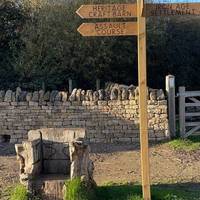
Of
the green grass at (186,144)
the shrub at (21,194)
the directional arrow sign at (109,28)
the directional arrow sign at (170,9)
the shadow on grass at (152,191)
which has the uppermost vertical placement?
the directional arrow sign at (170,9)

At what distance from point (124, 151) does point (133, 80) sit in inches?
232

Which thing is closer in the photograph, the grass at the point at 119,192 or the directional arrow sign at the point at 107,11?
the directional arrow sign at the point at 107,11

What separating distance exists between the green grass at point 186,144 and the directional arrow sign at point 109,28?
5805 millimetres

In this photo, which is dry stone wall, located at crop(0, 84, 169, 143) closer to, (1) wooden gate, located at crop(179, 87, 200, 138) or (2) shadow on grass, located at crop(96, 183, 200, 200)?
(1) wooden gate, located at crop(179, 87, 200, 138)

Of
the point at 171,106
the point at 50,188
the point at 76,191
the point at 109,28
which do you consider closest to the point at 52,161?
the point at 50,188

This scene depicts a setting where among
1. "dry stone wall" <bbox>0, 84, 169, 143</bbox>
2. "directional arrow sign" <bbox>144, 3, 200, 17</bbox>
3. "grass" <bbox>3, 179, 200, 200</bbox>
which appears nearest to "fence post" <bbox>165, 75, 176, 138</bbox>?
"dry stone wall" <bbox>0, 84, 169, 143</bbox>

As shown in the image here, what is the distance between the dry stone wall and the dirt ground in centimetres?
49

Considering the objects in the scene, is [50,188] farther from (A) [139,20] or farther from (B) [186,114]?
(B) [186,114]

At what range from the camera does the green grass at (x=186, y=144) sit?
1285 cm

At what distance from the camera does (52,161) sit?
8.68m

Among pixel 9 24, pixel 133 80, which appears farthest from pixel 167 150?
pixel 9 24

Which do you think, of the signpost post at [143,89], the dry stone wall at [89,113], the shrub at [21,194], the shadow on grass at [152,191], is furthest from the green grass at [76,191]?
the dry stone wall at [89,113]

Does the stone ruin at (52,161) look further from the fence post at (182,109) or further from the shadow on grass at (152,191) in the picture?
the fence post at (182,109)

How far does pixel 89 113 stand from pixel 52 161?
5.29 meters
